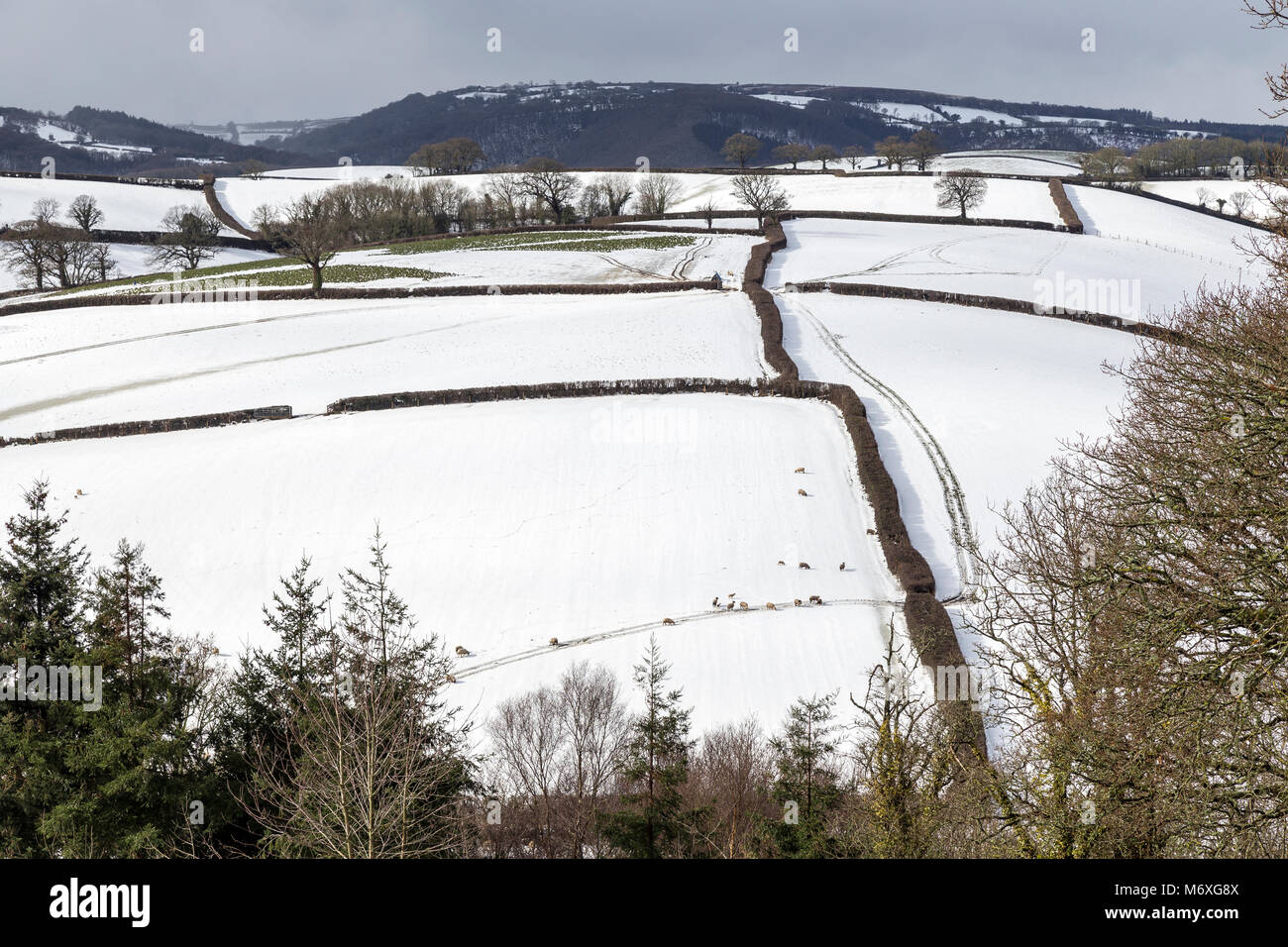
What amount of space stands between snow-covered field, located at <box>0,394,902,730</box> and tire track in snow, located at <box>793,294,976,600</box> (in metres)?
2.99

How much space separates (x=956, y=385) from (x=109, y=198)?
394 feet

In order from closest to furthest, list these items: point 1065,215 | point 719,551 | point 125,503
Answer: point 719,551 < point 125,503 < point 1065,215

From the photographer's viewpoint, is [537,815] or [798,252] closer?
[537,815]

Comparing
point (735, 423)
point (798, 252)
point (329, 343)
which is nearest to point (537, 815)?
point (735, 423)

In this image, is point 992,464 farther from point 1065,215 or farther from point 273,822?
point 1065,215

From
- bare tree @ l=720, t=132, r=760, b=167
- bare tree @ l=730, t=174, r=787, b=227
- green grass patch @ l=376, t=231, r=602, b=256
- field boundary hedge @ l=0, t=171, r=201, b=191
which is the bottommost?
green grass patch @ l=376, t=231, r=602, b=256

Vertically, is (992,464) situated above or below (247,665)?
above

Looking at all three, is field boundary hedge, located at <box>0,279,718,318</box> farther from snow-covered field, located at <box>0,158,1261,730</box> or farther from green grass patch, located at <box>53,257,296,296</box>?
green grass patch, located at <box>53,257,296,296</box>

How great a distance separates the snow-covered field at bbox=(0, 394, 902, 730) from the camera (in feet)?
94.8

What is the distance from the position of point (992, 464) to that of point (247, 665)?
30971mm

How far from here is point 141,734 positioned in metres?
17.6

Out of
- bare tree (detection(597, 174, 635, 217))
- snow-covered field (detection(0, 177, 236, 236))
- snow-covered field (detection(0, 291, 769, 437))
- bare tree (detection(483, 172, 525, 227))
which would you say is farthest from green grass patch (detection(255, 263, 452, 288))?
snow-covered field (detection(0, 177, 236, 236))

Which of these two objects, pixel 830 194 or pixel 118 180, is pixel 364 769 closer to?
pixel 830 194

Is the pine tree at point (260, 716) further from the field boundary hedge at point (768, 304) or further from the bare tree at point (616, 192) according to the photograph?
the bare tree at point (616, 192)
